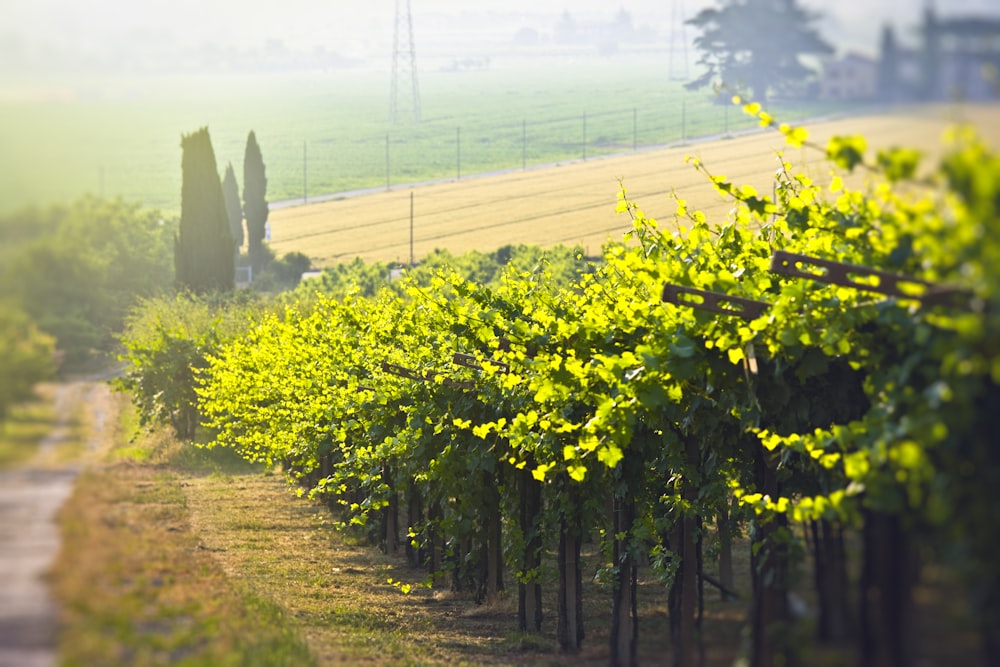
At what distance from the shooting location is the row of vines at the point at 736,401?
15.4 feet

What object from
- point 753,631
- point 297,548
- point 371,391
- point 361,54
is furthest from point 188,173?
point 361,54

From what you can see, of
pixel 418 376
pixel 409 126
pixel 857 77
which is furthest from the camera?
pixel 409 126

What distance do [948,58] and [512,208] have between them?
59.5 metres

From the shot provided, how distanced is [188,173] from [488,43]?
70.8 m

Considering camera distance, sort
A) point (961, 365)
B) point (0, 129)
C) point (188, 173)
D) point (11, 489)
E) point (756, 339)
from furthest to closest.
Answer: point (188, 173) < point (756, 339) < point (0, 129) < point (11, 489) < point (961, 365)

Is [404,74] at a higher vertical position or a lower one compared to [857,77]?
higher

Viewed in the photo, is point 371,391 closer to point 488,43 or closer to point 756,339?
point 756,339

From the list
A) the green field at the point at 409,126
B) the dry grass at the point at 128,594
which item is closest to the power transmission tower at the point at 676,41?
the green field at the point at 409,126

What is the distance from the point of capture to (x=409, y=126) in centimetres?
9625

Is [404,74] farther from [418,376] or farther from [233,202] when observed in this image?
[418,376]

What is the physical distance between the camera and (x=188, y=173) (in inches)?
1948

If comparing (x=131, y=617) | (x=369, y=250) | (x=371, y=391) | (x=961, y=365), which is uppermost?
(x=961, y=365)

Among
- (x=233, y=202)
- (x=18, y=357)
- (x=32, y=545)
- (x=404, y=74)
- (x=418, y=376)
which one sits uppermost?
(x=404, y=74)

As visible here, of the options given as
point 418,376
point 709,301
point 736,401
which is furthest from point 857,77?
point 418,376
